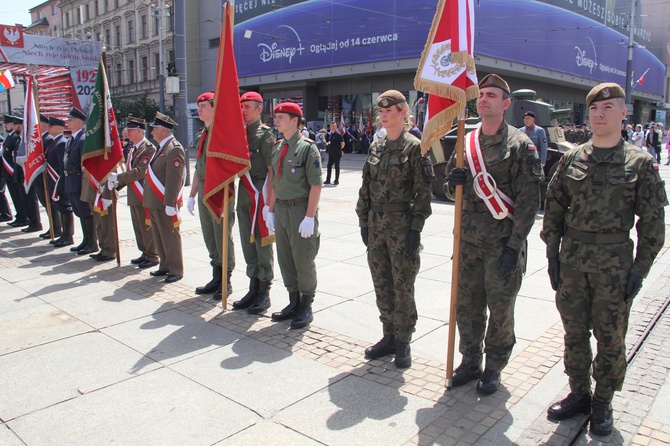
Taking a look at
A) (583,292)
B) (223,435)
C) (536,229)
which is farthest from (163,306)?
(536,229)

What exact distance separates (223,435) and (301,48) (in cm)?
3198

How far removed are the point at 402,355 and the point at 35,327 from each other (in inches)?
134

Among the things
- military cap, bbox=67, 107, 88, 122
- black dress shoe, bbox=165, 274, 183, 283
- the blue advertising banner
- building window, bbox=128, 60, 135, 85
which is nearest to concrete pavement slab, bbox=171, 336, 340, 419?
black dress shoe, bbox=165, 274, 183, 283

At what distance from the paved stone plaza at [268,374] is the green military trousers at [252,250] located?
1.35 feet

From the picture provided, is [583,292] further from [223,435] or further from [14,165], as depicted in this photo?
[14,165]

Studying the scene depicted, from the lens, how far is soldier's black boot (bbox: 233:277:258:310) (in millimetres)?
5512

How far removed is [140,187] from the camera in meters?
7.05

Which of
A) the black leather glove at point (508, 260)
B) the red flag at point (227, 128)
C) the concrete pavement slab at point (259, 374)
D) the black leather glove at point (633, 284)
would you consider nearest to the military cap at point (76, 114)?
the red flag at point (227, 128)

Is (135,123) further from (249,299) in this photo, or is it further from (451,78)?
(451,78)

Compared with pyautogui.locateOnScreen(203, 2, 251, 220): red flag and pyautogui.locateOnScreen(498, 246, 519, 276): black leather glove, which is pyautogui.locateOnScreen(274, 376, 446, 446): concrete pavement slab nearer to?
pyautogui.locateOnScreen(498, 246, 519, 276): black leather glove

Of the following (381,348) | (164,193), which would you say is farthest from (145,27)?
(381,348)

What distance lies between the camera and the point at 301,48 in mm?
32875

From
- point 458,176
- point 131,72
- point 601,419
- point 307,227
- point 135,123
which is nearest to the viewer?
point 601,419

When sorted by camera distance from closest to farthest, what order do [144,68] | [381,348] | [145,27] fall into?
[381,348]
[145,27]
[144,68]
